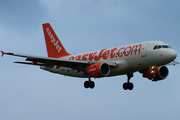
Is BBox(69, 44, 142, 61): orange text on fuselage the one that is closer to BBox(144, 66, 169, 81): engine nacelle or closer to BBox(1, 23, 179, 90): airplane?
BBox(1, 23, 179, 90): airplane

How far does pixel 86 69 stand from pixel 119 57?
3895mm

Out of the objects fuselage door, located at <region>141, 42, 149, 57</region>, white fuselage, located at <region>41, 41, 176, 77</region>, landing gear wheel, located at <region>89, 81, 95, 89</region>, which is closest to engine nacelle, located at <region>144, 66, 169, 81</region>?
white fuselage, located at <region>41, 41, 176, 77</region>

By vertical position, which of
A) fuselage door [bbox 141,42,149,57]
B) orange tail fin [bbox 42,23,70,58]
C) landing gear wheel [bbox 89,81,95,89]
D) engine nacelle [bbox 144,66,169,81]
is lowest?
landing gear wheel [bbox 89,81,95,89]

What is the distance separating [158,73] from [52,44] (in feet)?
52.3

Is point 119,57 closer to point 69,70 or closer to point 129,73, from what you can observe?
point 129,73

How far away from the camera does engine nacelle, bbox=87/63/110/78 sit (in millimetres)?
41125

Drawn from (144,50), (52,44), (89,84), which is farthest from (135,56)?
(52,44)

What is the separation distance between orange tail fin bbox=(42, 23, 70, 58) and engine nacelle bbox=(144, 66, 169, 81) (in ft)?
39.0

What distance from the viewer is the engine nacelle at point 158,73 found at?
44.7 metres

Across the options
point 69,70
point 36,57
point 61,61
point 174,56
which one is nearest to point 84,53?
point 69,70

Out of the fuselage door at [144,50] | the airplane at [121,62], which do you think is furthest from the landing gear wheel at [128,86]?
the fuselage door at [144,50]

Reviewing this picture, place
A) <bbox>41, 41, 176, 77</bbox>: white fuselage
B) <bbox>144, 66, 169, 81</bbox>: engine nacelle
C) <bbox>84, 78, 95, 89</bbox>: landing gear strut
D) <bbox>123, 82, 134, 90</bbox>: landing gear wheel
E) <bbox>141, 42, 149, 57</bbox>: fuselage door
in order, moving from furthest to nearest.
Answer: <bbox>123, 82, 134, 90</bbox>: landing gear wheel → <bbox>84, 78, 95, 89</bbox>: landing gear strut → <bbox>144, 66, 169, 81</bbox>: engine nacelle → <bbox>141, 42, 149, 57</bbox>: fuselage door → <bbox>41, 41, 176, 77</bbox>: white fuselage

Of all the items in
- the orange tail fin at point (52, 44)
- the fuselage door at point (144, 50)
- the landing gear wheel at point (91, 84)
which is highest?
the orange tail fin at point (52, 44)

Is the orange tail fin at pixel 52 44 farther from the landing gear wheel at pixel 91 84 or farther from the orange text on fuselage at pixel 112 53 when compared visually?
the landing gear wheel at pixel 91 84
